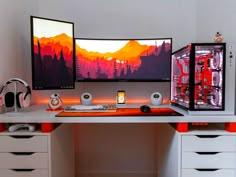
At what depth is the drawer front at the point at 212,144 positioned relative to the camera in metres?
1.45

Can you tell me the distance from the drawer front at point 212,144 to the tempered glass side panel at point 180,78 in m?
0.28

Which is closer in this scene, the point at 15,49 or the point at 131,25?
the point at 15,49

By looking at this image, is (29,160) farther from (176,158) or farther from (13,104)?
(176,158)

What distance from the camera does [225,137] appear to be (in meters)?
1.45

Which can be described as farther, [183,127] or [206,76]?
[206,76]

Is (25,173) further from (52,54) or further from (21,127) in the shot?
(52,54)

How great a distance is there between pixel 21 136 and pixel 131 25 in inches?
58.4

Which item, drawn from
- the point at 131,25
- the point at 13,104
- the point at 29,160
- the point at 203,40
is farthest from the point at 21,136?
the point at 203,40

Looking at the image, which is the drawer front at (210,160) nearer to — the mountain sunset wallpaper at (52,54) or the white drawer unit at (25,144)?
the white drawer unit at (25,144)

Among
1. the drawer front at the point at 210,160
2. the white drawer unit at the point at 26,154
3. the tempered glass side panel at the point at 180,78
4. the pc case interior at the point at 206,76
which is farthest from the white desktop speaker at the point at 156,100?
the white drawer unit at the point at 26,154

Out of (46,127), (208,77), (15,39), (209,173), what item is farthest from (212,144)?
(15,39)

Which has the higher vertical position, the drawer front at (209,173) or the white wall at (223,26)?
the white wall at (223,26)

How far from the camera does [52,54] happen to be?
1.97m

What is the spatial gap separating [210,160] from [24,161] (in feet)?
4.01
